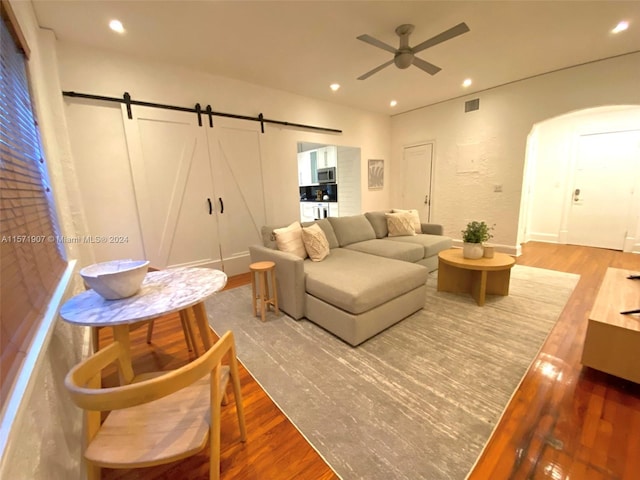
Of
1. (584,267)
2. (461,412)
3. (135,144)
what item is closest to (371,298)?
(461,412)

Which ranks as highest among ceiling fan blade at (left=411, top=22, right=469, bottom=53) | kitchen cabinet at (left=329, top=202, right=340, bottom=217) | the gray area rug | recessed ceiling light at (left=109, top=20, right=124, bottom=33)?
recessed ceiling light at (left=109, top=20, right=124, bottom=33)

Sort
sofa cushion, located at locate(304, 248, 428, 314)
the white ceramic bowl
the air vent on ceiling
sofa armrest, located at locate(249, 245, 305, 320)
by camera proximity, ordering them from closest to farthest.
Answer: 1. the white ceramic bowl
2. sofa cushion, located at locate(304, 248, 428, 314)
3. sofa armrest, located at locate(249, 245, 305, 320)
4. the air vent on ceiling

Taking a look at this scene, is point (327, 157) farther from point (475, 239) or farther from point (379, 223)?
point (475, 239)

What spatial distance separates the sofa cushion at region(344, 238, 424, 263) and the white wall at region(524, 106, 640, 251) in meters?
3.25

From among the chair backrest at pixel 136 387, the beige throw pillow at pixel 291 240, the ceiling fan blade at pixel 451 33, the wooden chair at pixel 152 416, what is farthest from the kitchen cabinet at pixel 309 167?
the chair backrest at pixel 136 387

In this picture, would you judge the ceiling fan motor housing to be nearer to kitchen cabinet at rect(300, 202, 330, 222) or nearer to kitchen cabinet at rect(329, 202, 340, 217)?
kitchen cabinet at rect(329, 202, 340, 217)

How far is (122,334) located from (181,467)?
0.71 meters

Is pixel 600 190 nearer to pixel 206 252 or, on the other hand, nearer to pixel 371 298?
pixel 371 298

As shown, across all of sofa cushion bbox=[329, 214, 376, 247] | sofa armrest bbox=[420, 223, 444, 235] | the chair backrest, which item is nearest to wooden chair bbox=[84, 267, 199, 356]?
the chair backrest

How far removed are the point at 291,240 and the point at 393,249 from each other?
1340 millimetres

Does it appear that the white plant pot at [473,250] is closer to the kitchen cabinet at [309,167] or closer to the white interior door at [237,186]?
→ the white interior door at [237,186]

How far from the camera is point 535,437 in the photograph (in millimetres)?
1376

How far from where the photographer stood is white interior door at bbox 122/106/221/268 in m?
3.26

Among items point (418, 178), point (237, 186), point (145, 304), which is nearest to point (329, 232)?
point (237, 186)
